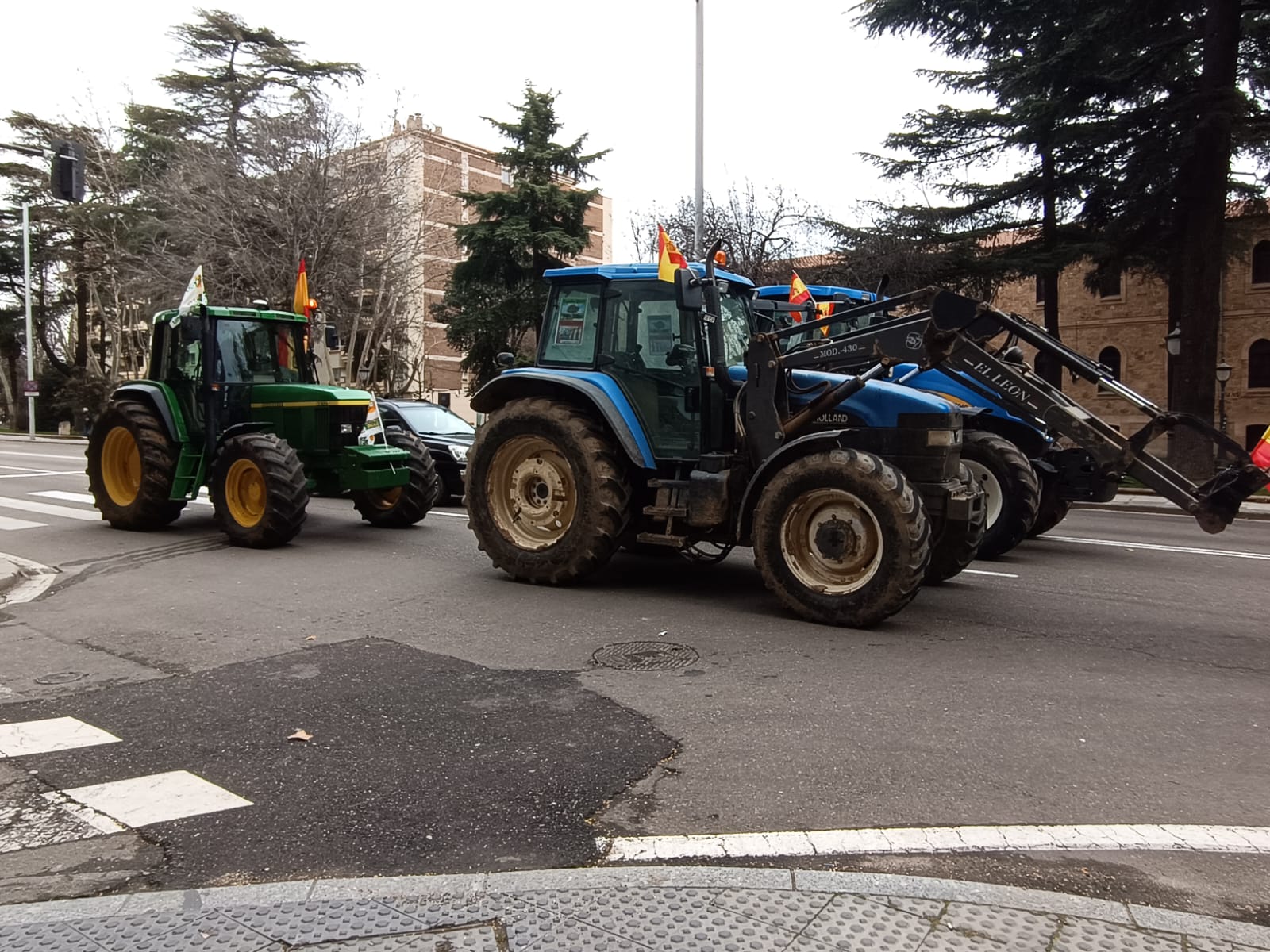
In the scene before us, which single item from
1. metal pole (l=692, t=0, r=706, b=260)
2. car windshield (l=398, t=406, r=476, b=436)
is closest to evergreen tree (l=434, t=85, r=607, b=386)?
metal pole (l=692, t=0, r=706, b=260)

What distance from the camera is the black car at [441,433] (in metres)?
14.7

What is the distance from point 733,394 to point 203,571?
17.6 feet

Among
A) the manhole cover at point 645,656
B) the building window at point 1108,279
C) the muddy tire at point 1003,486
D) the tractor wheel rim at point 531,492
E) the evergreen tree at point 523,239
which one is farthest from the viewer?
the evergreen tree at point 523,239

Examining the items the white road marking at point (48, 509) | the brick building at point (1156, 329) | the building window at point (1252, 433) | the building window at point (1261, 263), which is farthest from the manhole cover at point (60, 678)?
the building window at point (1261, 263)

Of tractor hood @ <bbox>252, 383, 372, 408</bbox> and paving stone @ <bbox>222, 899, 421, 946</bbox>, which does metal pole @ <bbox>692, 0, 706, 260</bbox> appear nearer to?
tractor hood @ <bbox>252, 383, 372, 408</bbox>

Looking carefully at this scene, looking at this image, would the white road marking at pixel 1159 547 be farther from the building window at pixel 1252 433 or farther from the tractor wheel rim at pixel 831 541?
the building window at pixel 1252 433

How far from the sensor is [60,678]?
5.79m

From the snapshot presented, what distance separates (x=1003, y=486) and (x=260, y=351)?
8.70 meters

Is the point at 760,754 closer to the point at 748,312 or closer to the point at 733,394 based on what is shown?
the point at 733,394

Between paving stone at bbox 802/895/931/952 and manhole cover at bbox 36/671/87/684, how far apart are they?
4.77m

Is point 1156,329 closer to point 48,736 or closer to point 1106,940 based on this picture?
point 1106,940

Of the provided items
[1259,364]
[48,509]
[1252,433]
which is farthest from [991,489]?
[1259,364]

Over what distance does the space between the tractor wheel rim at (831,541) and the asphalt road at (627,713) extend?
41 cm

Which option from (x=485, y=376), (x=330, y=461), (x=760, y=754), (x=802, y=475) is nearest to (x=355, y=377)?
(x=485, y=376)
